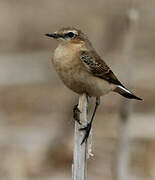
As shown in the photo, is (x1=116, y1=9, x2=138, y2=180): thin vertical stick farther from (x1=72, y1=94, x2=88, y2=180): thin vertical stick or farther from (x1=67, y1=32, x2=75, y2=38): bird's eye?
(x1=72, y1=94, x2=88, y2=180): thin vertical stick

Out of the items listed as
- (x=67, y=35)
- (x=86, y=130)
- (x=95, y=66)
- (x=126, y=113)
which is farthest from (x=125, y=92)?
(x=86, y=130)

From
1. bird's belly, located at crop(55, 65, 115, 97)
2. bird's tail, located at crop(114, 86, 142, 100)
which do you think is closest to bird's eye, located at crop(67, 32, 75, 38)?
bird's belly, located at crop(55, 65, 115, 97)

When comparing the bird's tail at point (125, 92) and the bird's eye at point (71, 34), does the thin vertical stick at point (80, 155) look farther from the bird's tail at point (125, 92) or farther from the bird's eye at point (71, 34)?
the bird's tail at point (125, 92)

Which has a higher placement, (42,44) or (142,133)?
(42,44)

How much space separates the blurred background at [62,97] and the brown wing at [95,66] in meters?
0.17

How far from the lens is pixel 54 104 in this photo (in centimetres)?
1237

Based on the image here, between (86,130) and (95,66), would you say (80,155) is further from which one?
(95,66)

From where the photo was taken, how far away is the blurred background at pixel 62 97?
10.1 meters

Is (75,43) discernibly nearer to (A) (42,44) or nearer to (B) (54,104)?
(B) (54,104)

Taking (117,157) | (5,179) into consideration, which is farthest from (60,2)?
(117,157)

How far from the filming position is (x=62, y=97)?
492 inches

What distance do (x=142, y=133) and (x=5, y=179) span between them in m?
1.76

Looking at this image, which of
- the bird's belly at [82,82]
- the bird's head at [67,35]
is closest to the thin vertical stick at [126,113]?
the bird's belly at [82,82]

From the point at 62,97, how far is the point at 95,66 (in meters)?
5.23
